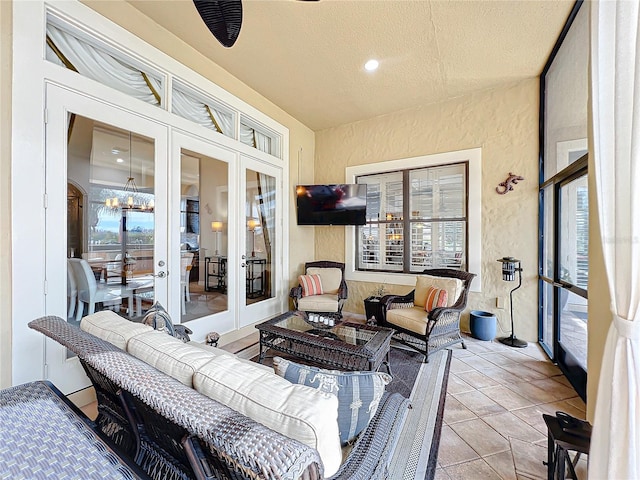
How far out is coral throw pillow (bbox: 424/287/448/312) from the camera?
129 inches

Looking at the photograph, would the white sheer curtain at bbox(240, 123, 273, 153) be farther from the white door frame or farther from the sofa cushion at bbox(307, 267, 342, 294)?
the sofa cushion at bbox(307, 267, 342, 294)

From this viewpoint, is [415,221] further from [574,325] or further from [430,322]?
[574,325]

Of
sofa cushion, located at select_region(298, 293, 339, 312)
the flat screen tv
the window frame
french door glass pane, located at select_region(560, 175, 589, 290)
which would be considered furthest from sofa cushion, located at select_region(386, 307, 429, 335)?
the flat screen tv

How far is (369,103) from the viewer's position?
14.0 ft

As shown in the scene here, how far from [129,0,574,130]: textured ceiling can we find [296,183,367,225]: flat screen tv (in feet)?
4.69

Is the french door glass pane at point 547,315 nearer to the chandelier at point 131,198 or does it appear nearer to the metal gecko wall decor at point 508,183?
the metal gecko wall decor at point 508,183

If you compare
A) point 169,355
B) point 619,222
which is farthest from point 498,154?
point 169,355

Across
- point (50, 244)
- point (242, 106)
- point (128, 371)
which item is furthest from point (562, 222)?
point (50, 244)

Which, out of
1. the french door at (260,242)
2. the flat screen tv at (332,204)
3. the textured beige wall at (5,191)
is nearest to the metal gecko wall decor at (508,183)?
the flat screen tv at (332,204)

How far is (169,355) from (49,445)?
1.38 ft

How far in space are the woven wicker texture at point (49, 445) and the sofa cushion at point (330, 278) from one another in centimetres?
367

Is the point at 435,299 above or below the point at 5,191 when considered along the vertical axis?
below

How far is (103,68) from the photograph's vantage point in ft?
8.05

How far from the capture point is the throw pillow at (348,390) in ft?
3.49
